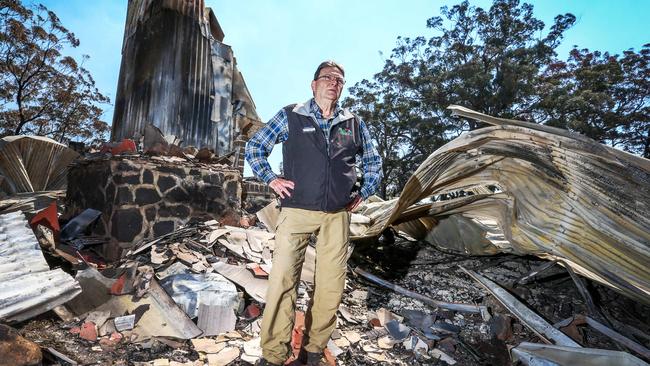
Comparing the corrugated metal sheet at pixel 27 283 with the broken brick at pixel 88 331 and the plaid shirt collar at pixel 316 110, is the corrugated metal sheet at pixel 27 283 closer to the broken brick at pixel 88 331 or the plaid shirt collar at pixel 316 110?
the broken brick at pixel 88 331

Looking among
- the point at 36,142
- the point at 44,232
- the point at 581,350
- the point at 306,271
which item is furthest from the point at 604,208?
the point at 36,142

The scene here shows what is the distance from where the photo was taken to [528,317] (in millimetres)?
3100

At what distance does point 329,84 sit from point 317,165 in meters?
0.59

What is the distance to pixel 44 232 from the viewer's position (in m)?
3.77

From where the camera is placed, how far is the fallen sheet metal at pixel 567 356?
2.12 meters

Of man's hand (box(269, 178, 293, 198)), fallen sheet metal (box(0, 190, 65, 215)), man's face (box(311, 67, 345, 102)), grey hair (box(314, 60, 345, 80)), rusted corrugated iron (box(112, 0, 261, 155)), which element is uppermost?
rusted corrugated iron (box(112, 0, 261, 155))

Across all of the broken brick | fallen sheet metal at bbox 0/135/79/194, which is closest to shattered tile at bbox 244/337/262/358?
the broken brick

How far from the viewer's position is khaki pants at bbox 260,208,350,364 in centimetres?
216

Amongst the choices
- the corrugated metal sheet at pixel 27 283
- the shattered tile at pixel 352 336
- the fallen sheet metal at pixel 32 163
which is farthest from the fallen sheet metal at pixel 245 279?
the fallen sheet metal at pixel 32 163

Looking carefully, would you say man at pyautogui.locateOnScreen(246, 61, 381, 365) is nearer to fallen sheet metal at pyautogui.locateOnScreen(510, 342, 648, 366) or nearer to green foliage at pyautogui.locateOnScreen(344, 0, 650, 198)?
fallen sheet metal at pyautogui.locateOnScreen(510, 342, 648, 366)

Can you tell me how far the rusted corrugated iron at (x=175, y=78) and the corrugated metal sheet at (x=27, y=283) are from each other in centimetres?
286

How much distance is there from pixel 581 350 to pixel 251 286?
268cm

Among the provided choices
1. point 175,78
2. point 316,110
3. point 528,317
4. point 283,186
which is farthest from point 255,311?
point 175,78

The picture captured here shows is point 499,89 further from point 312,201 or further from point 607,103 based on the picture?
point 312,201
